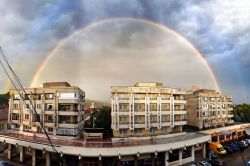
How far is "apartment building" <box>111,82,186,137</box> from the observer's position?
41.0 meters

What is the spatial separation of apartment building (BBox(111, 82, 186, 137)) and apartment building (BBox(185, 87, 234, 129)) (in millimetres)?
12499

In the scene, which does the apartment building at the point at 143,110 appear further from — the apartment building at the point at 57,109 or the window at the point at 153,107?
Result: the apartment building at the point at 57,109

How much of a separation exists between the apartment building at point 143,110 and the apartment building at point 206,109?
12499 mm

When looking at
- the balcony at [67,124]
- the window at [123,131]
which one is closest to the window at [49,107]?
the balcony at [67,124]

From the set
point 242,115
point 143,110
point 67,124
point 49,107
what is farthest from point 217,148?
point 242,115

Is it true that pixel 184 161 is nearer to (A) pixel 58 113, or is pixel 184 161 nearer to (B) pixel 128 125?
(B) pixel 128 125

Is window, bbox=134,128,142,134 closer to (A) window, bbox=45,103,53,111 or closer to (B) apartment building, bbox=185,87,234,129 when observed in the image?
(A) window, bbox=45,103,53,111

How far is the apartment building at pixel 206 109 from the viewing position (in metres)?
56.6

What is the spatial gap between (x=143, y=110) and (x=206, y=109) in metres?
22.6

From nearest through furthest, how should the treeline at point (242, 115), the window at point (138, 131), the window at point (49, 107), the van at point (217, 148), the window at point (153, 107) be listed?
1. the window at point (138, 131)
2. the window at point (49, 107)
3. the window at point (153, 107)
4. the van at point (217, 148)
5. the treeline at point (242, 115)

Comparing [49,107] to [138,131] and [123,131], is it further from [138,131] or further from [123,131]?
[138,131]

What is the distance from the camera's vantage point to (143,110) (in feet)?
139

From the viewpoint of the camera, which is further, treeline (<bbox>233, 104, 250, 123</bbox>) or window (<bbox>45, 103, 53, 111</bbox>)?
treeline (<bbox>233, 104, 250, 123</bbox>)

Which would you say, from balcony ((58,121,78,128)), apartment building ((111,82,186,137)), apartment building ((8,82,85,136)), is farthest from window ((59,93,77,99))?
apartment building ((111,82,186,137))
